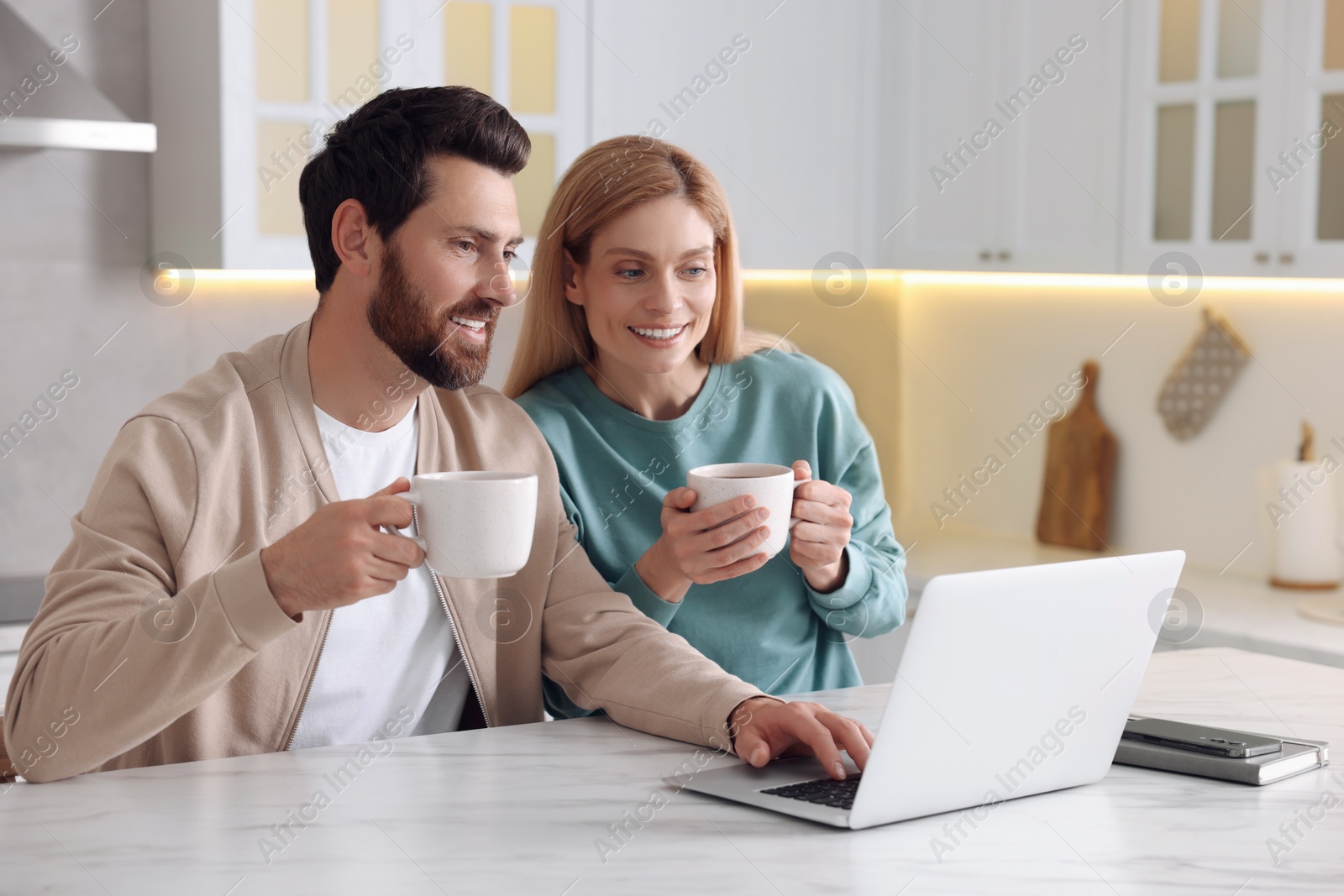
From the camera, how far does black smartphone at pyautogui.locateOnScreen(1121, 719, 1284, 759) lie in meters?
1.23

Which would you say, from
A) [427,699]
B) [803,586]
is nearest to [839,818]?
[427,699]

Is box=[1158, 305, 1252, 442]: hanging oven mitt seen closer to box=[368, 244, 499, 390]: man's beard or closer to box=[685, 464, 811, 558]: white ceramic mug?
box=[685, 464, 811, 558]: white ceramic mug

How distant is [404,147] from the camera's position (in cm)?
149

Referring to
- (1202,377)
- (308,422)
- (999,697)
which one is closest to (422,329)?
(308,422)

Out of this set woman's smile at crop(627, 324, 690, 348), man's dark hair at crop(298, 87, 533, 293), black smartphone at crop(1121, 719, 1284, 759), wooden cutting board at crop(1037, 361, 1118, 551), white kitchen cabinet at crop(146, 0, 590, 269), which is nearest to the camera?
black smartphone at crop(1121, 719, 1284, 759)

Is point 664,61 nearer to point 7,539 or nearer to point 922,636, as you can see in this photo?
point 7,539

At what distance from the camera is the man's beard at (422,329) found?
1.47 meters

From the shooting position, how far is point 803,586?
179cm

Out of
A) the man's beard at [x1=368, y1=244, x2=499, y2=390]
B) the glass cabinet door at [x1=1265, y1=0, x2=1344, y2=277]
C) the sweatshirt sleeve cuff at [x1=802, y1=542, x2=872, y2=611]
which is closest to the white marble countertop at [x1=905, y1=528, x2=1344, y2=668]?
the glass cabinet door at [x1=1265, y1=0, x2=1344, y2=277]

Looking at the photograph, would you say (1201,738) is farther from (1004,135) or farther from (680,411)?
(1004,135)

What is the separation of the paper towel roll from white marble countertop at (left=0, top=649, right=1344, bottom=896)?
1.63 m

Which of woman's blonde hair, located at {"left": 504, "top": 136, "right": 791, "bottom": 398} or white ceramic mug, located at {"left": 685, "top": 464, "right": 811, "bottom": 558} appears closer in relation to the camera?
white ceramic mug, located at {"left": 685, "top": 464, "right": 811, "bottom": 558}

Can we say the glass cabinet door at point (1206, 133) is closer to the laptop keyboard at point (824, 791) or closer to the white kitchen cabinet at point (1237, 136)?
the white kitchen cabinet at point (1237, 136)

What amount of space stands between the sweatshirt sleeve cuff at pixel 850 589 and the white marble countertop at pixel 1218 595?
0.96 metres
